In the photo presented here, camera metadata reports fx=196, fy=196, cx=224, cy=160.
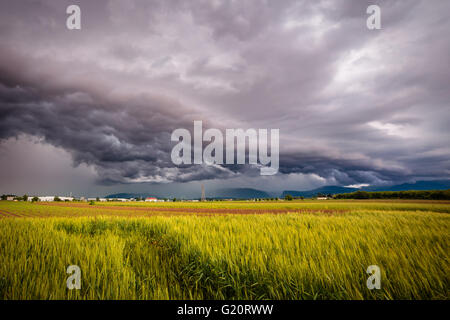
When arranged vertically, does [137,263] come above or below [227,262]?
below

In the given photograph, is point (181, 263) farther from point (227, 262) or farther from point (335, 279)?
point (335, 279)
